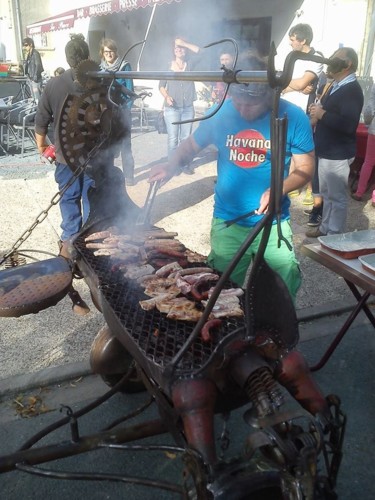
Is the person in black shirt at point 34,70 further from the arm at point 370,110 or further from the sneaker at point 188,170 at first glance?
the arm at point 370,110

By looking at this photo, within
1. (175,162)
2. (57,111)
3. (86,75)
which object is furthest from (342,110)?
(86,75)

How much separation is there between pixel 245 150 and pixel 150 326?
4.82 feet

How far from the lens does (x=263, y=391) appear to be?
6.06 feet

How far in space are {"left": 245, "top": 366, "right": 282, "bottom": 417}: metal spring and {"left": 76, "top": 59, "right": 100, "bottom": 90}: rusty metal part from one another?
2308 millimetres

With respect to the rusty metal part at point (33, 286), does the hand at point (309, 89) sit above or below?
above

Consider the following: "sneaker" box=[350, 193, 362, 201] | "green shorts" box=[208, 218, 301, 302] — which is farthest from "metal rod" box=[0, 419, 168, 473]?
"sneaker" box=[350, 193, 362, 201]

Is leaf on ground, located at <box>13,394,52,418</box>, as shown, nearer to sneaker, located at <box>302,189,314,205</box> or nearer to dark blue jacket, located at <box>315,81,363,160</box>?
dark blue jacket, located at <box>315,81,363,160</box>

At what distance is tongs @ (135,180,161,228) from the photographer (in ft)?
10.9

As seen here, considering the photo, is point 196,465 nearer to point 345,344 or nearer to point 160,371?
point 160,371

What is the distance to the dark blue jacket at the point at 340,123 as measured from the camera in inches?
206

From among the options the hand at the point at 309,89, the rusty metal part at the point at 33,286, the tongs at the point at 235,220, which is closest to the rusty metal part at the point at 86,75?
the rusty metal part at the point at 33,286

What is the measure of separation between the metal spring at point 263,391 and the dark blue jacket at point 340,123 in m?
4.17

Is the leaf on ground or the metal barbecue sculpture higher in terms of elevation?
the metal barbecue sculpture

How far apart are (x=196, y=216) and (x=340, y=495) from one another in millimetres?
4733
